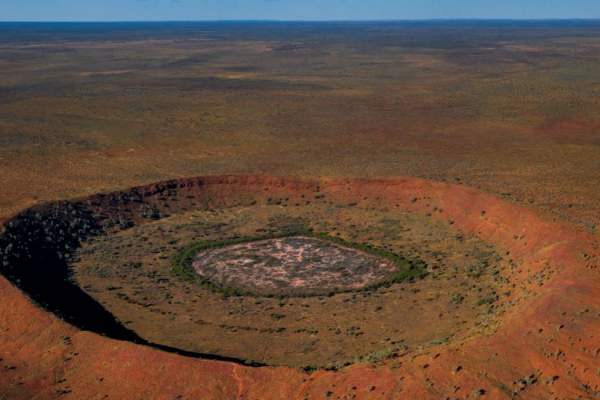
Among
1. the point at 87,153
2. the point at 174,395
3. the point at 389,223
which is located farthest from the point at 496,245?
the point at 87,153

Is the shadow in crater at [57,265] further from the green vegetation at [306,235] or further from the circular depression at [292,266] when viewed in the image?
the circular depression at [292,266]

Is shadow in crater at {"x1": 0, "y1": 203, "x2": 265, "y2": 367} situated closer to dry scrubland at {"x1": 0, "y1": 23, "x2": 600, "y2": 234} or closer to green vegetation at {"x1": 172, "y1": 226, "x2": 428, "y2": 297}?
dry scrubland at {"x1": 0, "y1": 23, "x2": 600, "y2": 234}

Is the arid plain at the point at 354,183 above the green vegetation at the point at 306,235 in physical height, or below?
above

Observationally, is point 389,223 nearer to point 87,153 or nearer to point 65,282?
point 65,282

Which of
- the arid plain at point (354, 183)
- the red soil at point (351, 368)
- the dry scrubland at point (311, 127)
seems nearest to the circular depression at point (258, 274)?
the arid plain at point (354, 183)

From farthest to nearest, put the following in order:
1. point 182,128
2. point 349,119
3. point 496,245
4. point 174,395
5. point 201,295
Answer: point 349,119, point 182,128, point 496,245, point 201,295, point 174,395

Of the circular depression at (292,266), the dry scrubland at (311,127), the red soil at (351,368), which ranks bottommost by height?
the circular depression at (292,266)

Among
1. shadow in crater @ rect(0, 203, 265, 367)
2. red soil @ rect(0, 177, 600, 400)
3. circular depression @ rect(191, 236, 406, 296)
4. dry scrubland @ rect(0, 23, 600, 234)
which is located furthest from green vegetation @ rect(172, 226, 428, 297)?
dry scrubland @ rect(0, 23, 600, 234)
